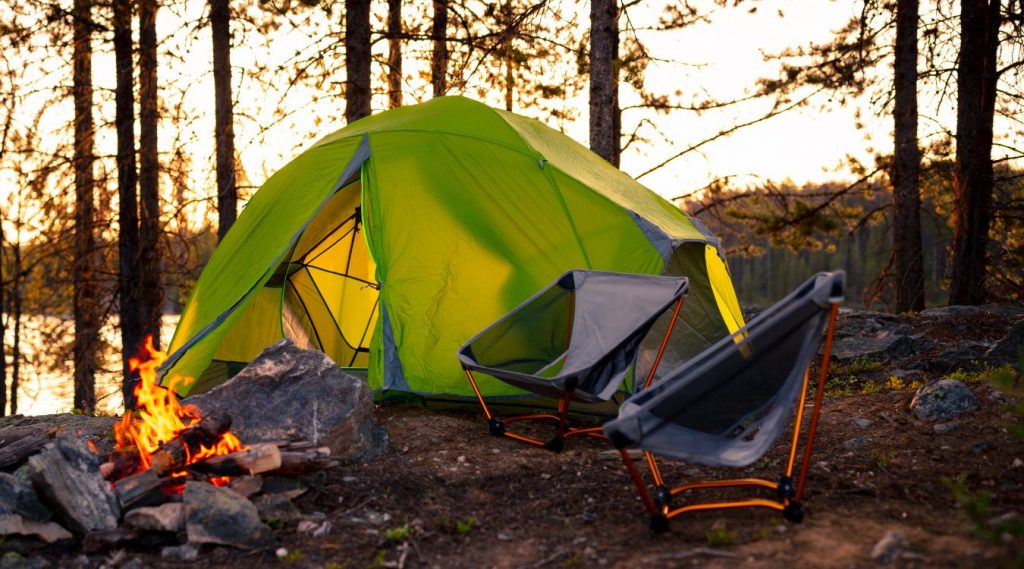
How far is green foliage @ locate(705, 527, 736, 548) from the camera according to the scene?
3.15 m

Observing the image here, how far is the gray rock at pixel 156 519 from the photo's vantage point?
347 centimetres

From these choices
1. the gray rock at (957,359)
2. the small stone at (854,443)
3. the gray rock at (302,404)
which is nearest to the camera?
the gray rock at (302,404)

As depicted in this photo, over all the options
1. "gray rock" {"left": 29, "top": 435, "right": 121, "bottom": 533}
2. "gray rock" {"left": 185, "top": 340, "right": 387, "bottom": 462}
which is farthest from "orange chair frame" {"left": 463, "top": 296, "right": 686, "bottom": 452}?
"gray rock" {"left": 29, "top": 435, "right": 121, "bottom": 533}

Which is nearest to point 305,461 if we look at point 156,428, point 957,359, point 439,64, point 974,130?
point 156,428

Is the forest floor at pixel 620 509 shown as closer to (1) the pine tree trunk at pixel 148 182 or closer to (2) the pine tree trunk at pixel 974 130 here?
(2) the pine tree trunk at pixel 974 130

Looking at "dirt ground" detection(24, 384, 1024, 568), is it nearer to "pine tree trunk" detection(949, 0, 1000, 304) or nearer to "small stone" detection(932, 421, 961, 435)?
"small stone" detection(932, 421, 961, 435)

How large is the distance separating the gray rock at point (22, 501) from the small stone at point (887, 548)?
3.41m

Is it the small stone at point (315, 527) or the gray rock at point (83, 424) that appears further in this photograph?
the gray rock at point (83, 424)

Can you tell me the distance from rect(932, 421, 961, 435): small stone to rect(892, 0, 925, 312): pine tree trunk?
7.51m

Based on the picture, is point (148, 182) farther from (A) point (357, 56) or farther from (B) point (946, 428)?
(B) point (946, 428)

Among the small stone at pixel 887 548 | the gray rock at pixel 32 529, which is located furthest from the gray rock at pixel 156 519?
the small stone at pixel 887 548

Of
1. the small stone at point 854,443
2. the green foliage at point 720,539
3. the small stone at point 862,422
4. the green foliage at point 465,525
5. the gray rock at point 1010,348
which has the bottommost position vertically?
the green foliage at point 465,525

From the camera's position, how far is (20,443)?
4316 millimetres

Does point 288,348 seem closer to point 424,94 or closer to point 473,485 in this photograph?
point 473,485
